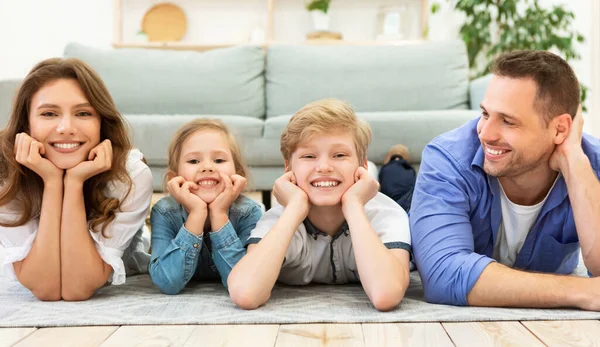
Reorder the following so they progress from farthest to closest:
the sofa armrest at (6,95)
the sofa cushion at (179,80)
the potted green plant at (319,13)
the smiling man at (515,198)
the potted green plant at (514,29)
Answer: the potted green plant at (319,13)
the potted green plant at (514,29)
the sofa cushion at (179,80)
the sofa armrest at (6,95)
the smiling man at (515,198)

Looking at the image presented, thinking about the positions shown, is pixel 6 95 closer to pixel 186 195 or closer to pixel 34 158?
pixel 34 158

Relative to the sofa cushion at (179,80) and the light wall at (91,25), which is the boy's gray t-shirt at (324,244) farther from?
the light wall at (91,25)

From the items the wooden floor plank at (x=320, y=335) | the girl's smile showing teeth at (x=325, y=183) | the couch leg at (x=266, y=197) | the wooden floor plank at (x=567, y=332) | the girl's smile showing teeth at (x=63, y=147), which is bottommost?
the couch leg at (x=266, y=197)

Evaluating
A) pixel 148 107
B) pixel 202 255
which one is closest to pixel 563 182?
pixel 202 255

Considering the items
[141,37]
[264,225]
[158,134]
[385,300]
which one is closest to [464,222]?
[385,300]

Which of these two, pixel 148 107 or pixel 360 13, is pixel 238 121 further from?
pixel 360 13

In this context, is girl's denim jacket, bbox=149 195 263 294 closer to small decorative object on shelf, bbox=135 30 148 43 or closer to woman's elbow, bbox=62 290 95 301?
woman's elbow, bbox=62 290 95 301

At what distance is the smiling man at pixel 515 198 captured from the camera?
1535 millimetres

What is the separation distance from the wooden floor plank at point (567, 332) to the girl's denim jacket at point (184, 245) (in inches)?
30.3

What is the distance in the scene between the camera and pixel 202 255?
1914mm

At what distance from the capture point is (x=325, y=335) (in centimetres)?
132

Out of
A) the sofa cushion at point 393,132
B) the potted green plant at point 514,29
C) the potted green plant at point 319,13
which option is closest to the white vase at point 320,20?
the potted green plant at point 319,13

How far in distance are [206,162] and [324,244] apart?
0.40m

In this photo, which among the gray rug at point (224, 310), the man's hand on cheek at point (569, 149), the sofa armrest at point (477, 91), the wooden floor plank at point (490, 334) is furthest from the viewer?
the sofa armrest at point (477, 91)
